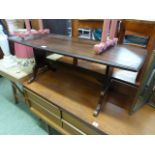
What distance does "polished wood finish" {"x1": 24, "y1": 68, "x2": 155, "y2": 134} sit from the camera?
0.84 metres

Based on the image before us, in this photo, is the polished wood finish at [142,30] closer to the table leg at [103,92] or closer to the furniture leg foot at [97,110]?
the table leg at [103,92]

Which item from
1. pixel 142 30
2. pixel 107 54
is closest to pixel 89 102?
pixel 107 54

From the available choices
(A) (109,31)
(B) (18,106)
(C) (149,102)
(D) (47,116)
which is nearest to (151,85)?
(C) (149,102)

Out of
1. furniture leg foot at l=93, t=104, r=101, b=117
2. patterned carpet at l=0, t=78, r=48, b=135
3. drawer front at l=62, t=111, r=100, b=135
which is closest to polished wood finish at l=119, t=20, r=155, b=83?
furniture leg foot at l=93, t=104, r=101, b=117

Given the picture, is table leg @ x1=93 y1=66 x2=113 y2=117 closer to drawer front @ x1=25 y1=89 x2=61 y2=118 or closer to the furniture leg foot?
the furniture leg foot

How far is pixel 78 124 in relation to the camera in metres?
0.99

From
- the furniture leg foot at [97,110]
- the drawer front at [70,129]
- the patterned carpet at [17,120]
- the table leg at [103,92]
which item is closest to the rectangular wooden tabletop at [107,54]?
the table leg at [103,92]

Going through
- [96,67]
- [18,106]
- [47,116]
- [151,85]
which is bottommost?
[18,106]

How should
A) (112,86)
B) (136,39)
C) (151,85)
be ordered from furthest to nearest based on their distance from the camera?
(136,39)
(112,86)
(151,85)

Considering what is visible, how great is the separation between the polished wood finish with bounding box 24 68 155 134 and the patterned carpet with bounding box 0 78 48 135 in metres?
0.38

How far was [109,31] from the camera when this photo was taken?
931 mm
